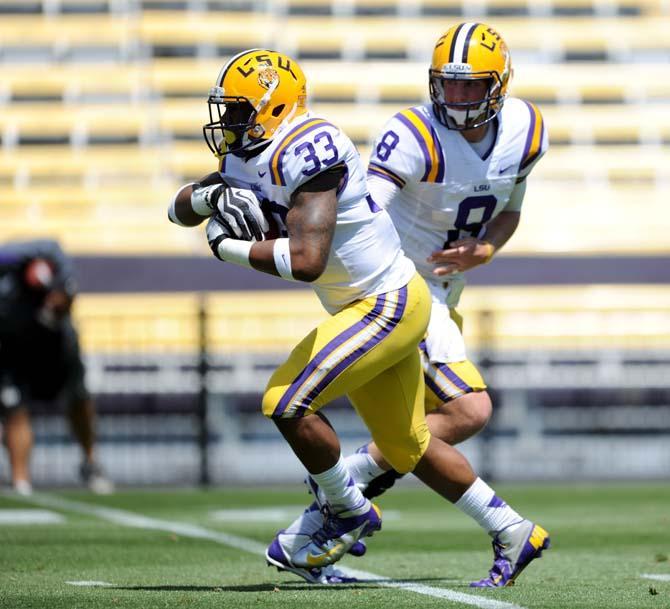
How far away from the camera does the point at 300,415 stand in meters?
4.07

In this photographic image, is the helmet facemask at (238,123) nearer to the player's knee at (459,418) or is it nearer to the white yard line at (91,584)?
the player's knee at (459,418)

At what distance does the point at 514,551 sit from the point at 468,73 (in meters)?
1.55

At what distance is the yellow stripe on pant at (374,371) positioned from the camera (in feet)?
13.3

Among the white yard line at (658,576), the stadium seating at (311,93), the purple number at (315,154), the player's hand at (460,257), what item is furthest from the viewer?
the stadium seating at (311,93)

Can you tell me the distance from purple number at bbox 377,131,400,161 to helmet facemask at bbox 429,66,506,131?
0.19 m

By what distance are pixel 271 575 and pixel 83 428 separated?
4.67 m

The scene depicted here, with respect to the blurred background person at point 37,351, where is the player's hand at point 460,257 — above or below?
above

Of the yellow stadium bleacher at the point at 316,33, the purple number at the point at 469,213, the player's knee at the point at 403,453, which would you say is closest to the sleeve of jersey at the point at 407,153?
the purple number at the point at 469,213

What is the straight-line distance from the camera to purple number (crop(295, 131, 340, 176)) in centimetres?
396

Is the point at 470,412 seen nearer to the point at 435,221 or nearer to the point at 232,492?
the point at 435,221

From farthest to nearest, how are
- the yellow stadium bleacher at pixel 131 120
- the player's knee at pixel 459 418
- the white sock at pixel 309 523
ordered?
the yellow stadium bleacher at pixel 131 120, the player's knee at pixel 459 418, the white sock at pixel 309 523

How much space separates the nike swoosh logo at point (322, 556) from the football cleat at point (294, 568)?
33mm

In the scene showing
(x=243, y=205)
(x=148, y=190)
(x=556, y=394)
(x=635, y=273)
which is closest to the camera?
(x=243, y=205)

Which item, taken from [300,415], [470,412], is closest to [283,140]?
[300,415]
